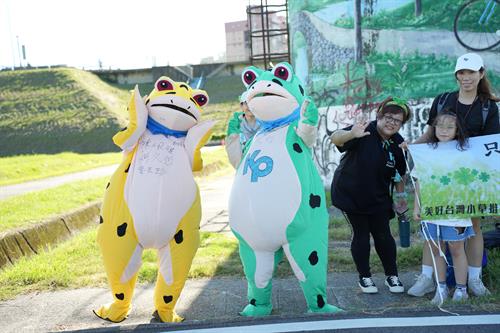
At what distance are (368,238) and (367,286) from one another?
1.41 ft

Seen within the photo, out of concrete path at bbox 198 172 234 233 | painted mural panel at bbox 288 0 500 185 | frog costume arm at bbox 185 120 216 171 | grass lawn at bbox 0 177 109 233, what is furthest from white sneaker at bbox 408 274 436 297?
painted mural panel at bbox 288 0 500 185

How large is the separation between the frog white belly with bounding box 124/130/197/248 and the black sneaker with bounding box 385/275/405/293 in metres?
1.88

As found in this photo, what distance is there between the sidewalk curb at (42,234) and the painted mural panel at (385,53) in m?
4.66

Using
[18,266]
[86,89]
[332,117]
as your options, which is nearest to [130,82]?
[86,89]

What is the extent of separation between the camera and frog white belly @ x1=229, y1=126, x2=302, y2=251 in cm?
382

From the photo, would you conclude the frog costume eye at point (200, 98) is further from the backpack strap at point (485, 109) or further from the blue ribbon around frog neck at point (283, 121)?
the backpack strap at point (485, 109)

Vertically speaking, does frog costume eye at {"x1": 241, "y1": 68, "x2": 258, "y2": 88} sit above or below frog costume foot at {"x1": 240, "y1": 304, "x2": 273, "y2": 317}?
above

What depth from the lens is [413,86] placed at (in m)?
9.70

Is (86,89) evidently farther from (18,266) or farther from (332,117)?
(18,266)

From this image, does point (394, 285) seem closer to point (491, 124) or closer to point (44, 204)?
A: point (491, 124)

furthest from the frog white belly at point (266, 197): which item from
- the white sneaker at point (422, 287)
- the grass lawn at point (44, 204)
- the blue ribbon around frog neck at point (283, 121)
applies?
the grass lawn at point (44, 204)

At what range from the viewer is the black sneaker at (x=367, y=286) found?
15.1 ft

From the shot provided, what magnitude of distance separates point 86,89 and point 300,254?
43.9 metres

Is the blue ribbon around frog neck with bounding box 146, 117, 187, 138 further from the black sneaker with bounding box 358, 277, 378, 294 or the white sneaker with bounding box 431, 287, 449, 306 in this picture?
the white sneaker with bounding box 431, 287, 449, 306
